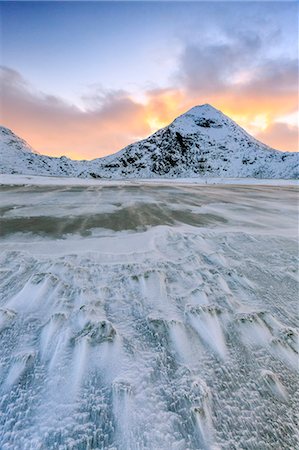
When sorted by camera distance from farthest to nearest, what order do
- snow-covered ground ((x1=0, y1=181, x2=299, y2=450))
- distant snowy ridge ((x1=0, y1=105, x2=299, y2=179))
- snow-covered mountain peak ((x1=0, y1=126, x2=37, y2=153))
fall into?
snow-covered mountain peak ((x1=0, y1=126, x2=37, y2=153)), distant snowy ridge ((x1=0, y1=105, x2=299, y2=179)), snow-covered ground ((x1=0, y1=181, x2=299, y2=450))

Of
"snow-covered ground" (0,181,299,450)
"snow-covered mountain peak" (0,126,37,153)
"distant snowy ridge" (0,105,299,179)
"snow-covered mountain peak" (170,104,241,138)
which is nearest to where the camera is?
"snow-covered ground" (0,181,299,450)

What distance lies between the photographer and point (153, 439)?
1.34m

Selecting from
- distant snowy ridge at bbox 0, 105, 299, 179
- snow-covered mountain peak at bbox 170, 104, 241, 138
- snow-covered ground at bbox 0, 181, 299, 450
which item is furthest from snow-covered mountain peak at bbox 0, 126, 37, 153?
snow-covered ground at bbox 0, 181, 299, 450

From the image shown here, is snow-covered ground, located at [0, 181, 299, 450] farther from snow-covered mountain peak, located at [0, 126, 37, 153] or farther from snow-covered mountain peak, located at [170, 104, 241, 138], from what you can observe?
snow-covered mountain peak, located at [0, 126, 37, 153]

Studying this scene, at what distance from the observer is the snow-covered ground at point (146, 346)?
55.1 inches

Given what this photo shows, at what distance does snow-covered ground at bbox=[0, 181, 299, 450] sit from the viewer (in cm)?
140

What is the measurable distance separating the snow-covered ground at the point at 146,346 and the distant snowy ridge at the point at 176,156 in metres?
86.1

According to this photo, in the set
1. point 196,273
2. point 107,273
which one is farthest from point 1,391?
point 196,273

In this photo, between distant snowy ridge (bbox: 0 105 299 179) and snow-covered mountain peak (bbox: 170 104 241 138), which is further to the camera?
snow-covered mountain peak (bbox: 170 104 241 138)

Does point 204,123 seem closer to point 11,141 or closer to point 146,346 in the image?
point 11,141

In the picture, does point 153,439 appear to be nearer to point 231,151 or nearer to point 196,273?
point 196,273

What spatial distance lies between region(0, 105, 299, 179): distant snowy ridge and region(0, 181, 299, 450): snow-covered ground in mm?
86137

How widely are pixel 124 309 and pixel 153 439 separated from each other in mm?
1059

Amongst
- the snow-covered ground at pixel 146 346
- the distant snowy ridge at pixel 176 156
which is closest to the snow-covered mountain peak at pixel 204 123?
the distant snowy ridge at pixel 176 156
